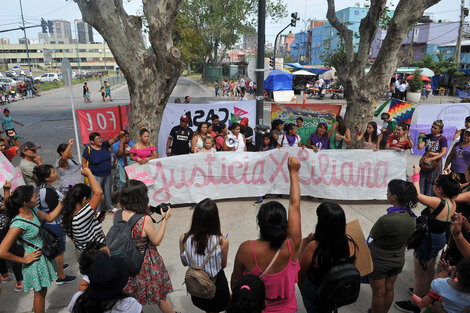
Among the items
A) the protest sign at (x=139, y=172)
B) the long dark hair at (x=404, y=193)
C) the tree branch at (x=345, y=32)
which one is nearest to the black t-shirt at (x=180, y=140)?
the protest sign at (x=139, y=172)

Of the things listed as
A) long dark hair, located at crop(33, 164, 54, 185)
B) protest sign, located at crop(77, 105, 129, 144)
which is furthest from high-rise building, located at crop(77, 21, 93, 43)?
long dark hair, located at crop(33, 164, 54, 185)

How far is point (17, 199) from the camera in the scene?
2.97 meters

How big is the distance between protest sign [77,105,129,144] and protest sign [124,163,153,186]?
251 cm

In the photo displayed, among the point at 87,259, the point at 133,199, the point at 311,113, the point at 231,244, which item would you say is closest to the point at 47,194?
the point at 133,199

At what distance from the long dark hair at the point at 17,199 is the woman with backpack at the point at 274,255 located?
1.99m

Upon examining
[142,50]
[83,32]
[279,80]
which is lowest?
[279,80]

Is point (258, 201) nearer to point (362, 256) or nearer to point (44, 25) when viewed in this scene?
point (362, 256)

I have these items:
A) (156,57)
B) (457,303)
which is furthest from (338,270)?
(156,57)

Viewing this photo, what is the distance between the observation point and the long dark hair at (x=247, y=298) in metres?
1.85

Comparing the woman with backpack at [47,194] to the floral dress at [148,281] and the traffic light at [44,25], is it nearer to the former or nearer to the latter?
the floral dress at [148,281]

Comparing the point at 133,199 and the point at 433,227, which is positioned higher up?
the point at 133,199

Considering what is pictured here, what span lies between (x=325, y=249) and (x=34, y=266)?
8.76 feet

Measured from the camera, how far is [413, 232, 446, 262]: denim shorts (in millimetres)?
3443

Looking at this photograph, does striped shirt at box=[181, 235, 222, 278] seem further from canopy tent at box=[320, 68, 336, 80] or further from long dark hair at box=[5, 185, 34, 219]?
canopy tent at box=[320, 68, 336, 80]
